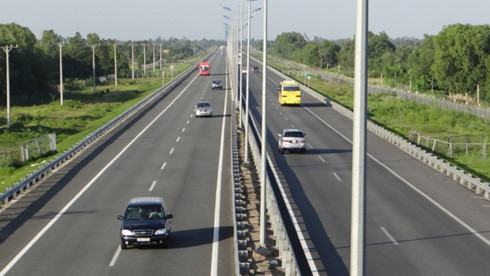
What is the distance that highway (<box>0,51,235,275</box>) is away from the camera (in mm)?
22328

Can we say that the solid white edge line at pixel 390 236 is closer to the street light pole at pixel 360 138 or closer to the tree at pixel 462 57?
the street light pole at pixel 360 138

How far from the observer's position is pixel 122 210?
30359 millimetres

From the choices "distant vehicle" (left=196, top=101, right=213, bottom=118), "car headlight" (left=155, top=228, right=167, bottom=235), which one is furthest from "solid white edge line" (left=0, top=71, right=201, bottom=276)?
"distant vehicle" (left=196, top=101, right=213, bottom=118)

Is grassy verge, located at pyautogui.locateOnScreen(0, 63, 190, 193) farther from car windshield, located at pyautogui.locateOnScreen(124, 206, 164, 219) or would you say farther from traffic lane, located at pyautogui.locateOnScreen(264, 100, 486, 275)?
car windshield, located at pyautogui.locateOnScreen(124, 206, 164, 219)

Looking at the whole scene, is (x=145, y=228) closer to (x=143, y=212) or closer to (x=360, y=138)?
(x=143, y=212)

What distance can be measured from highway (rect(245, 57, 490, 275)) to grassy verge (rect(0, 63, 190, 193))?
15.7 m

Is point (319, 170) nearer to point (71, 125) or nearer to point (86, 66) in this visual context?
point (71, 125)

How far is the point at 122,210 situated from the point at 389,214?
10318 millimetres

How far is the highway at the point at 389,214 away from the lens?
906 inches

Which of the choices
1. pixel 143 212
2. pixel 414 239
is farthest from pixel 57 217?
pixel 414 239

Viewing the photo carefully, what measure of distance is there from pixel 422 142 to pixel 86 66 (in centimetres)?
10901

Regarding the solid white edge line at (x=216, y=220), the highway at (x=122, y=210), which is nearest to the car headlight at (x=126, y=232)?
the highway at (x=122, y=210)

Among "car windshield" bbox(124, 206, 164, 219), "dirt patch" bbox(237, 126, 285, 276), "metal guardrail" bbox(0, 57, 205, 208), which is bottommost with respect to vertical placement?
"dirt patch" bbox(237, 126, 285, 276)

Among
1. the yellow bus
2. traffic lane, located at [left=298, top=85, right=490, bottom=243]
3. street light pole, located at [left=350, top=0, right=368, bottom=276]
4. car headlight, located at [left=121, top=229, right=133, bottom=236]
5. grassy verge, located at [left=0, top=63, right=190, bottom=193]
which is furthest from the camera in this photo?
the yellow bus
